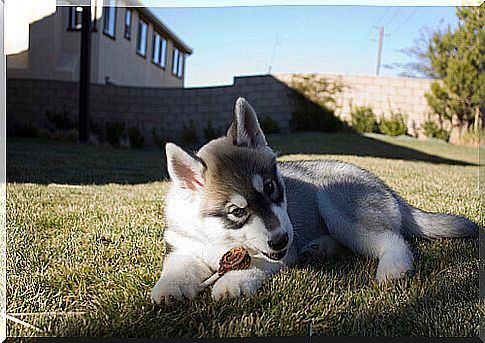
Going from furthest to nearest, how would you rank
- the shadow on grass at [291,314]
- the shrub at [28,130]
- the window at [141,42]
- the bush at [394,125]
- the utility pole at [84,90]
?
the window at [141,42]
the shrub at [28,130]
the utility pole at [84,90]
the bush at [394,125]
the shadow on grass at [291,314]

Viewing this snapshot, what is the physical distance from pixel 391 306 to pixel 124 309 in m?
0.80

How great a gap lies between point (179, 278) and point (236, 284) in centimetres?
18

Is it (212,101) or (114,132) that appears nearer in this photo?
(212,101)

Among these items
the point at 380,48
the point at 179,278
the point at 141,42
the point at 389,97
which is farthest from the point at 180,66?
the point at 141,42

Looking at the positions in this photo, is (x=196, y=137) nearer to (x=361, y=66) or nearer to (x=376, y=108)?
(x=361, y=66)

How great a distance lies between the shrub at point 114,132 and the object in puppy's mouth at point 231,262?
203 centimetres

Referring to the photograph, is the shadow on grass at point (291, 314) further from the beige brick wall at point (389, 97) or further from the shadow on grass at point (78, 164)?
the beige brick wall at point (389, 97)

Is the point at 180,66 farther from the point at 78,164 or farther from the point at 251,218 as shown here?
the point at 251,218

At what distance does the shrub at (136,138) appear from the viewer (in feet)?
10.9

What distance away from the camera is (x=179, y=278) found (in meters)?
1.83

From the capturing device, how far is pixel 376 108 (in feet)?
11.3

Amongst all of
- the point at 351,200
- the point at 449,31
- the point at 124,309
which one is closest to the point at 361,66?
the point at 449,31

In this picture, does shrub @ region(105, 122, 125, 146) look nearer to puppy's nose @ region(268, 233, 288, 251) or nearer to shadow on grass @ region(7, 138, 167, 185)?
shadow on grass @ region(7, 138, 167, 185)

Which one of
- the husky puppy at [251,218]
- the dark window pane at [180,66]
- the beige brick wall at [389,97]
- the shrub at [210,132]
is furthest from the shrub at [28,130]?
the husky puppy at [251,218]
